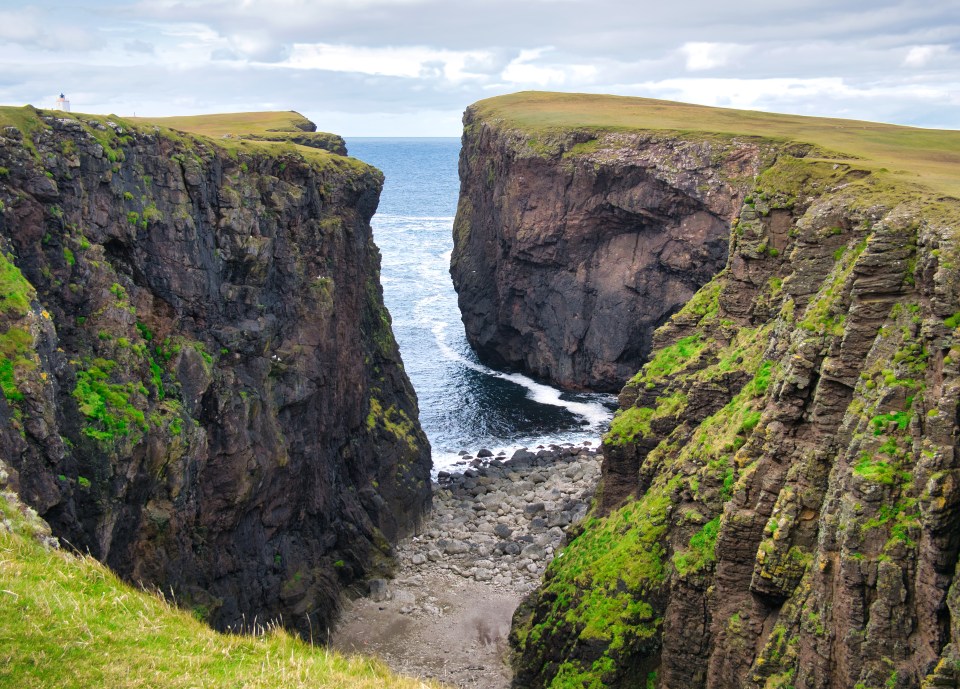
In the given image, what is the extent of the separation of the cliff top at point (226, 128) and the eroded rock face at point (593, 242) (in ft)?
64.4

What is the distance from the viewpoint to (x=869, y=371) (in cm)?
2577

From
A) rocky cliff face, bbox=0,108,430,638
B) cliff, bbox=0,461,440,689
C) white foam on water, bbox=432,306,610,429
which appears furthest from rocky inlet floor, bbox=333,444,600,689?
cliff, bbox=0,461,440,689

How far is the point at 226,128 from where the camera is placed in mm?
64812

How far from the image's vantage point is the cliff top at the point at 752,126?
50.3m

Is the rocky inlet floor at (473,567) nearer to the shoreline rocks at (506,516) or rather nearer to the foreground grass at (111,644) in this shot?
the shoreline rocks at (506,516)

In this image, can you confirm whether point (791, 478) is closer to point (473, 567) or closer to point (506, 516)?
point (473, 567)

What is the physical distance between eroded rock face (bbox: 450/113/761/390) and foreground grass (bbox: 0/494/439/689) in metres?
57.7

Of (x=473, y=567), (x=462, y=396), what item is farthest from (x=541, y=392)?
(x=473, y=567)

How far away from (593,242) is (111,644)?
68.3 m

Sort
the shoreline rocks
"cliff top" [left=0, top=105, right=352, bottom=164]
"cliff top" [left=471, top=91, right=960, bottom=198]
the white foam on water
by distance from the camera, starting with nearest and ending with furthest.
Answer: "cliff top" [left=0, top=105, right=352, bottom=164] < "cliff top" [left=471, top=91, right=960, bottom=198] < the shoreline rocks < the white foam on water

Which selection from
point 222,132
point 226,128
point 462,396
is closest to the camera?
point 222,132

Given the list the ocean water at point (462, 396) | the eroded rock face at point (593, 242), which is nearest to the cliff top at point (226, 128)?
the eroded rock face at point (593, 242)

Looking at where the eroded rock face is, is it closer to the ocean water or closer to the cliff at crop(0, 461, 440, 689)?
the ocean water

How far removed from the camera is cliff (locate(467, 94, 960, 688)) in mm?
22828
